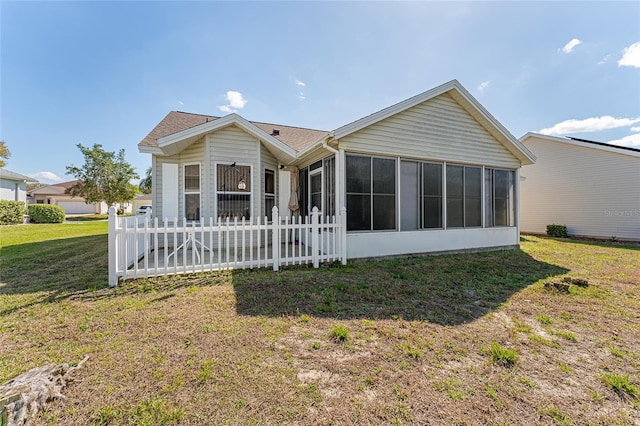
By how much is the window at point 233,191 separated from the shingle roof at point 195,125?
193 cm

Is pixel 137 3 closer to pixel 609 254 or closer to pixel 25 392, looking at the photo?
pixel 25 392

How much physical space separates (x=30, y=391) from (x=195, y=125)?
8830mm

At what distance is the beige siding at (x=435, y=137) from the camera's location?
6.96 meters

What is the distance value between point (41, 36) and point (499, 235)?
1639 centimetres

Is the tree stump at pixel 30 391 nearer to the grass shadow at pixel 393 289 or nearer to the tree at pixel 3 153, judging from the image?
the grass shadow at pixel 393 289

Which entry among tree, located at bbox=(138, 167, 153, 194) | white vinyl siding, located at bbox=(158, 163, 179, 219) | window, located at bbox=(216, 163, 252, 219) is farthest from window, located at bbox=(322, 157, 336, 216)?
tree, located at bbox=(138, 167, 153, 194)

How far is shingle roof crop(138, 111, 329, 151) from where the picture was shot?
8211 mm

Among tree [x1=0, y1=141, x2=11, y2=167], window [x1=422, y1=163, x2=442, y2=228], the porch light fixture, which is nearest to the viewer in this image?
the porch light fixture

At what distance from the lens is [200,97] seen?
11.8m

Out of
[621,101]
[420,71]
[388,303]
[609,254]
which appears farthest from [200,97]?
[621,101]

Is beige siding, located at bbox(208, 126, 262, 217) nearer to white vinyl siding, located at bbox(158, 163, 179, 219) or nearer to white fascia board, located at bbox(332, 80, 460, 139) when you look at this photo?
white vinyl siding, located at bbox(158, 163, 179, 219)

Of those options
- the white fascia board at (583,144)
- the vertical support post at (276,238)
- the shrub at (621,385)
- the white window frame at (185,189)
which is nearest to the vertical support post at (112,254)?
the vertical support post at (276,238)

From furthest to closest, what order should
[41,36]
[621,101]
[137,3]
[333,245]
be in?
[621,101] < [41,36] < [137,3] < [333,245]

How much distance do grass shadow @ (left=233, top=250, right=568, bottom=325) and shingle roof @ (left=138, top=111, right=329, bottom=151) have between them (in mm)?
4765
